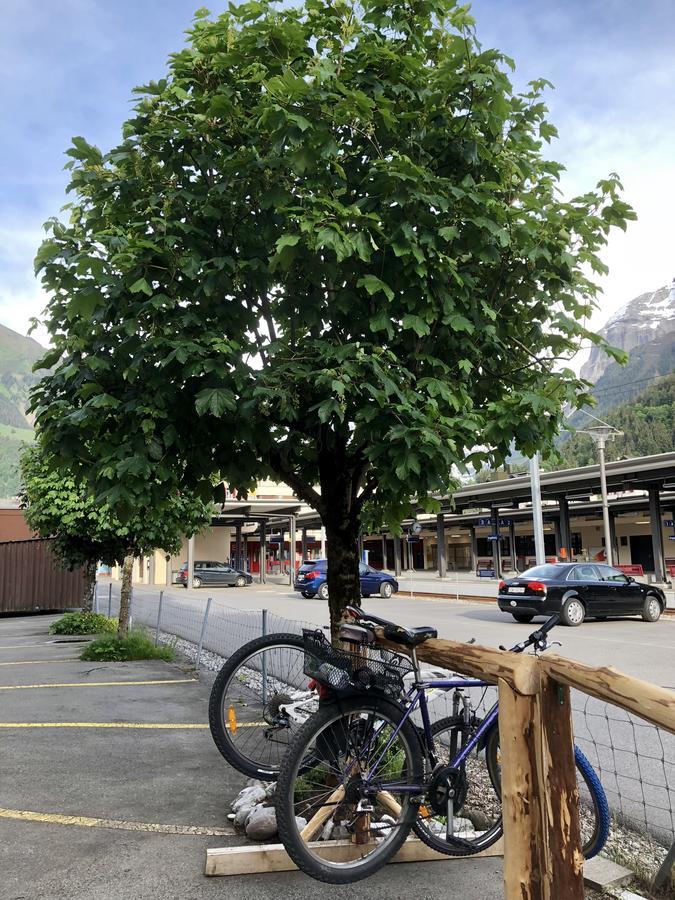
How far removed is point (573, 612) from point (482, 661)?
14.6 m

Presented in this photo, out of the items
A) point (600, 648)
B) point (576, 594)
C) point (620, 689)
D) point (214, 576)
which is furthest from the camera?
point (214, 576)

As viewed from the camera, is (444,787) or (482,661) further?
(444,787)

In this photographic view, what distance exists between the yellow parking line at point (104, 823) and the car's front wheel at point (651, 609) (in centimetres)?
1611

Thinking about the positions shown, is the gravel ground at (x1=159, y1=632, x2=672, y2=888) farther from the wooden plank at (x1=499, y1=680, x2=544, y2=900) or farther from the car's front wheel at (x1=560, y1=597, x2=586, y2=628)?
the car's front wheel at (x1=560, y1=597, x2=586, y2=628)

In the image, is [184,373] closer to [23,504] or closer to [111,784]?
[111,784]

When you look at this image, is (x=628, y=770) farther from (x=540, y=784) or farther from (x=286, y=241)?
(x=286, y=241)

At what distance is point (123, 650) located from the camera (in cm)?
1177

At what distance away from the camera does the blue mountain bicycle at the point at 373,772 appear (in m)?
3.29

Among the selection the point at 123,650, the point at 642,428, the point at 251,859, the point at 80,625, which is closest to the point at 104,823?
the point at 251,859

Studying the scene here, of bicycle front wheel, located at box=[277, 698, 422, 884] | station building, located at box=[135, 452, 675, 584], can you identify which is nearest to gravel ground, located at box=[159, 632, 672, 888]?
bicycle front wheel, located at box=[277, 698, 422, 884]

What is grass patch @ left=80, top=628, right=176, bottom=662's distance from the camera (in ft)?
38.0

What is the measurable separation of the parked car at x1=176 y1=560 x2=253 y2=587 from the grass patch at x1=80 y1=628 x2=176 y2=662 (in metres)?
28.5

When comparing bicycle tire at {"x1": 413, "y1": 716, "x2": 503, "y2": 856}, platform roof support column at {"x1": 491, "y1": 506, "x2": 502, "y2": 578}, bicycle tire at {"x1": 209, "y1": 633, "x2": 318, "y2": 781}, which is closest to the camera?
bicycle tire at {"x1": 413, "y1": 716, "x2": 503, "y2": 856}

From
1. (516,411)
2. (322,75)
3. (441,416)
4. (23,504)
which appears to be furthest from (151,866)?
(23,504)
